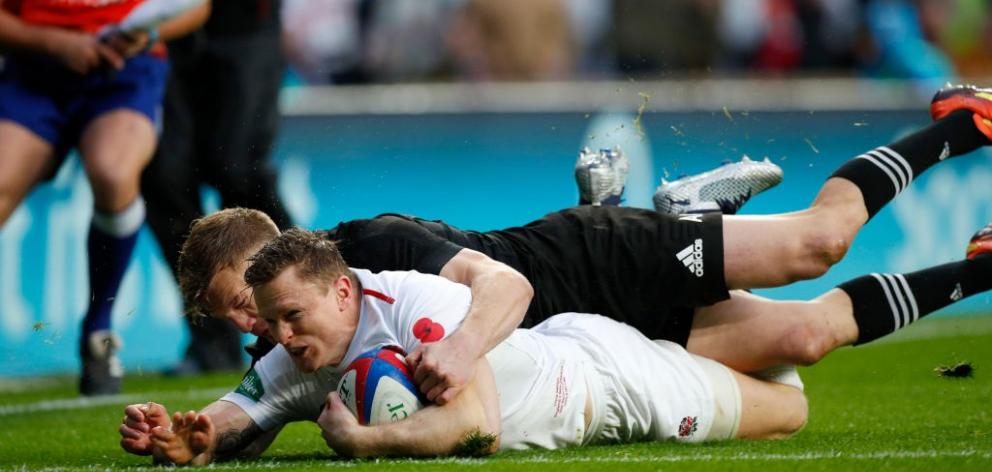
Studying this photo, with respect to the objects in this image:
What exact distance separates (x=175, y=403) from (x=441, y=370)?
3691 mm

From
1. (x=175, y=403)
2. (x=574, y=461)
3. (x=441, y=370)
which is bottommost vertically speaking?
(x=175, y=403)

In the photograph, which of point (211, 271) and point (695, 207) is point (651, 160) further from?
point (211, 271)

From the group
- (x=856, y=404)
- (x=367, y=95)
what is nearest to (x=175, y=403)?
(x=856, y=404)

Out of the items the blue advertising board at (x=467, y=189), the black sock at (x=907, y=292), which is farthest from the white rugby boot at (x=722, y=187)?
the blue advertising board at (x=467, y=189)

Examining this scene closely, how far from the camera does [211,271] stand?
17.6ft

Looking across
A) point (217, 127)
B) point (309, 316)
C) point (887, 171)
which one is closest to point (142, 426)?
point (309, 316)

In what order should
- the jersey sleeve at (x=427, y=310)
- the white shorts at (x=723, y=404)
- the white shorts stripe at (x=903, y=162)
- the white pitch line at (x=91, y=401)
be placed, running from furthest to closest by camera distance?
1. the white pitch line at (x=91, y=401)
2. the white shorts stripe at (x=903, y=162)
3. the white shorts at (x=723, y=404)
4. the jersey sleeve at (x=427, y=310)

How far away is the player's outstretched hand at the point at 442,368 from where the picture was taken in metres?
4.64

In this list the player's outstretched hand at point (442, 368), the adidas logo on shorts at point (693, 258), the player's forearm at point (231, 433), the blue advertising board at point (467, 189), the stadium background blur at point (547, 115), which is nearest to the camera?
the player's outstretched hand at point (442, 368)

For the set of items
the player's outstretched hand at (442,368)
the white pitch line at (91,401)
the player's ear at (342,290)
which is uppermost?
the player's ear at (342,290)

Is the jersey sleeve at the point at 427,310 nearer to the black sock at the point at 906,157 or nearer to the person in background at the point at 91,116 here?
the black sock at the point at 906,157

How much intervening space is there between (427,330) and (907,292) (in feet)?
6.66

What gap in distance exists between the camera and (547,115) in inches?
464

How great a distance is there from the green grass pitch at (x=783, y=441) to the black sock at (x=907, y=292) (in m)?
0.40
